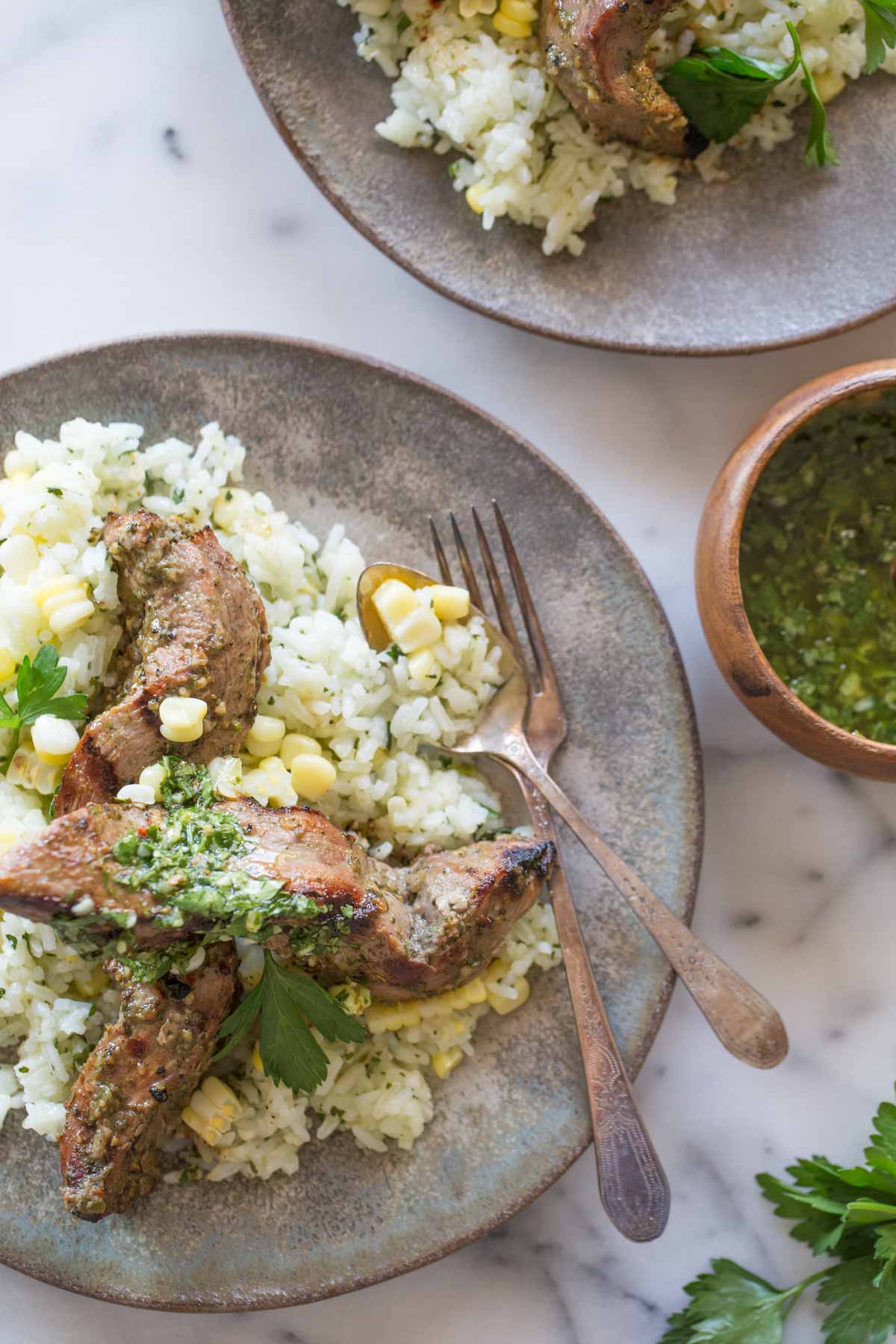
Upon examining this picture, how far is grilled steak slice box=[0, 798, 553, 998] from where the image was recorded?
2379 mm

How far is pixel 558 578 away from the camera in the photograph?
10.0 feet

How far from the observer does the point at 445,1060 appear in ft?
9.59

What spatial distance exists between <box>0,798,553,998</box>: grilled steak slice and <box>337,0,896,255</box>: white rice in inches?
64.5

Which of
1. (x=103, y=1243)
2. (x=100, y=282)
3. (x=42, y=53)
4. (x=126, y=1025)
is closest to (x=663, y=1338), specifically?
(x=103, y=1243)

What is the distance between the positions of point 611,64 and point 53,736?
2.14m

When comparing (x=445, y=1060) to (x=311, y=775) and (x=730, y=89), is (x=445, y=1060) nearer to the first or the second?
(x=311, y=775)

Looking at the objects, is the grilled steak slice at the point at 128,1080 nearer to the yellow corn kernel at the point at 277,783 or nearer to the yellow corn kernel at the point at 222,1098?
the yellow corn kernel at the point at 222,1098

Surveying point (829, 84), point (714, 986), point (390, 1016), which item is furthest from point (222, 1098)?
point (829, 84)

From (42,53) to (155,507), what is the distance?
1520 mm

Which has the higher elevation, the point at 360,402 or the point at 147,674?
the point at 360,402

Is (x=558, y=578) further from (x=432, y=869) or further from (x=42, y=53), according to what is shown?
(x=42, y=53)

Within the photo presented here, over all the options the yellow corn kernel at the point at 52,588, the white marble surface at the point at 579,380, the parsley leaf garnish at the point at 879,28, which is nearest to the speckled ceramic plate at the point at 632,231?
the parsley leaf garnish at the point at 879,28

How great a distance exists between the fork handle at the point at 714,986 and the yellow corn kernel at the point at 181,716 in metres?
1.04

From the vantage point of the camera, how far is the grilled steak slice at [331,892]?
2379 millimetres
